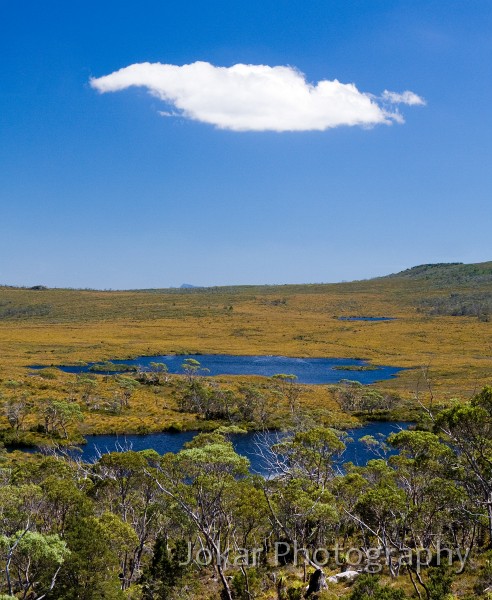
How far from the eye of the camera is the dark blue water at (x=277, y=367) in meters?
129

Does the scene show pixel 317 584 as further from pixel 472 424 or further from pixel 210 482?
pixel 472 424

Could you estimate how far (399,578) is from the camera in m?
27.7

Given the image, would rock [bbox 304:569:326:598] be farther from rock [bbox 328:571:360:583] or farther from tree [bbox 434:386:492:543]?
tree [bbox 434:386:492:543]

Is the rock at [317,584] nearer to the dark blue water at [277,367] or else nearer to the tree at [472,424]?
the tree at [472,424]

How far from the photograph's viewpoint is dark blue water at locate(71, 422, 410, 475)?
66.7 metres

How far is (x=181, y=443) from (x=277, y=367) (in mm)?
70821

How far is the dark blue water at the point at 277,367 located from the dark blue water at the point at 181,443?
4222 centimetres

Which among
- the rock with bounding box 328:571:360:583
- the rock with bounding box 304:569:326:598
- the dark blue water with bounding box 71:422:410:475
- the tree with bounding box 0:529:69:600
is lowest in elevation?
the dark blue water with bounding box 71:422:410:475

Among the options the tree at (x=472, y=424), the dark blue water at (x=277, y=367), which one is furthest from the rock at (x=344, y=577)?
the dark blue water at (x=277, y=367)

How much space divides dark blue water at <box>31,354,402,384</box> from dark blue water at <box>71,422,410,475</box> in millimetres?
42221

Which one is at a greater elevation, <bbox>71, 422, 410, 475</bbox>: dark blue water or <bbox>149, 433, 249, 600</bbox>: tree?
<bbox>149, 433, 249, 600</bbox>: tree

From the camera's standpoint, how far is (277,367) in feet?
472

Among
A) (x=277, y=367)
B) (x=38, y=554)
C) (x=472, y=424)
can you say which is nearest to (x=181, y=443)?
(x=38, y=554)

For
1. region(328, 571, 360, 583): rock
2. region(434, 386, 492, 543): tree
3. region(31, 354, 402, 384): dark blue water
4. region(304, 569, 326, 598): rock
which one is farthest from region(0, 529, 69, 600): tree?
region(31, 354, 402, 384): dark blue water
